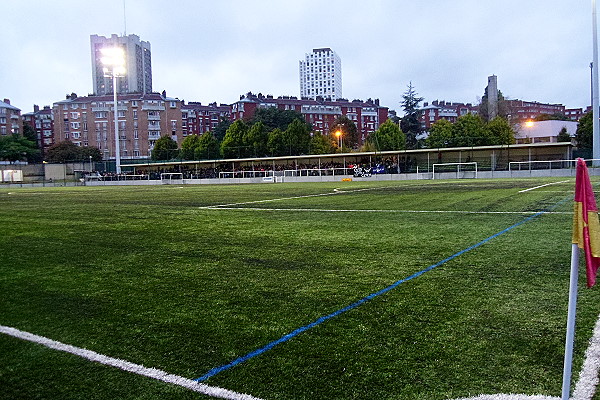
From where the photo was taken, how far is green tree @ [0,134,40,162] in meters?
89.2

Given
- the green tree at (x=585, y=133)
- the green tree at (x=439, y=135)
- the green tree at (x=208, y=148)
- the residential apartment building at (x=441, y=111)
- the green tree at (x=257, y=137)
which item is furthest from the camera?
the residential apartment building at (x=441, y=111)

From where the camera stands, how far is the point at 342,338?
3.07 meters

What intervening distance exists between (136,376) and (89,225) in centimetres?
828

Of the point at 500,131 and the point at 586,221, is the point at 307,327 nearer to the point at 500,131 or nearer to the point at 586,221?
the point at 586,221

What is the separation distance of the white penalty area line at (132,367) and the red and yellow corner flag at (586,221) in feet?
5.51

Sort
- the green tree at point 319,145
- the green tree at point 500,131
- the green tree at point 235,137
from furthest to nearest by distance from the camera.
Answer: the green tree at point 319,145, the green tree at point 235,137, the green tree at point 500,131

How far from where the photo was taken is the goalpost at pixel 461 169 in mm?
41438

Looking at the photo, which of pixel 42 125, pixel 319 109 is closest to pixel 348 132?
pixel 319 109

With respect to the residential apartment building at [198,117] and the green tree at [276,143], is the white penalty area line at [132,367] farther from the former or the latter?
the residential apartment building at [198,117]

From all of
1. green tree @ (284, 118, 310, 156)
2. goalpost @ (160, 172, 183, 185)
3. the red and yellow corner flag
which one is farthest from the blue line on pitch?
green tree @ (284, 118, 310, 156)

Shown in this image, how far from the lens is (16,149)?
89.6 m

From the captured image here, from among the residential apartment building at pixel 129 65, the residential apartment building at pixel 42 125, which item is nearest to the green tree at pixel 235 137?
the residential apartment building at pixel 42 125

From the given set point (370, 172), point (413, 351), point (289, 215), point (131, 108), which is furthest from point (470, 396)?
point (131, 108)

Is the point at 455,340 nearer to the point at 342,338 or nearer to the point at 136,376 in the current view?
the point at 342,338
